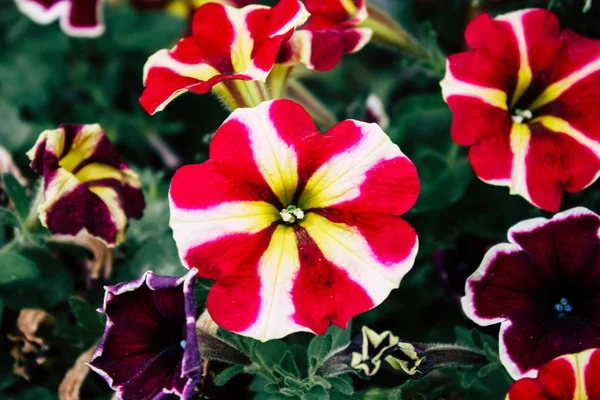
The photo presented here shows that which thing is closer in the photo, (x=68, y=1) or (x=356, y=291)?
(x=356, y=291)

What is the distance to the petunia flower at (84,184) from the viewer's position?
700mm

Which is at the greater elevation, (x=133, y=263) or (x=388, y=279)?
(x=388, y=279)

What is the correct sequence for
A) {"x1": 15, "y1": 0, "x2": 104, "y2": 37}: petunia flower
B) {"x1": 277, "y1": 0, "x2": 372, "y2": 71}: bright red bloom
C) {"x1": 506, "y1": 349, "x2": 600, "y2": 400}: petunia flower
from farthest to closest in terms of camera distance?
{"x1": 15, "y1": 0, "x2": 104, "y2": 37}: petunia flower < {"x1": 277, "y1": 0, "x2": 372, "y2": 71}: bright red bloom < {"x1": 506, "y1": 349, "x2": 600, "y2": 400}: petunia flower

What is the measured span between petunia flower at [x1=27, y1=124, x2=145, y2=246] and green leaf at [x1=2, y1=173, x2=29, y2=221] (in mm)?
80

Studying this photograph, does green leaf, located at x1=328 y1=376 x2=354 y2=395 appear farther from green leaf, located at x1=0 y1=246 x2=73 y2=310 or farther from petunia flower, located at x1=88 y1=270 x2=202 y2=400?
green leaf, located at x1=0 y1=246 x2=73 y2=310

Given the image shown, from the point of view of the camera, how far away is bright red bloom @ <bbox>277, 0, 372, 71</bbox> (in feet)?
2.36

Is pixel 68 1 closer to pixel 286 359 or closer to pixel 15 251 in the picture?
pixel 15 251

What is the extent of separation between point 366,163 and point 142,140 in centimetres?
67

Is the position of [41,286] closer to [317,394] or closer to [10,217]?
[10,217]

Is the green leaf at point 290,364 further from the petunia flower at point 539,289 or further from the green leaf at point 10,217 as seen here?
the green leaf at point 10,217

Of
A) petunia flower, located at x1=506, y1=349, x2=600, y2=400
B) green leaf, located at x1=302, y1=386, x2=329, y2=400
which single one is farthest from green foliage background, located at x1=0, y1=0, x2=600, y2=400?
petunia flower, located at x1=506, y1=349, x2=600, y2=400

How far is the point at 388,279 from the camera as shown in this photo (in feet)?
2.02

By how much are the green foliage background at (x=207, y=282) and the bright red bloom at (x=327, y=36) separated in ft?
0.47

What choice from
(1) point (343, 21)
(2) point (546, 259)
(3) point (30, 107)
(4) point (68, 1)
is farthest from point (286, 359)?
(3) point (30, 107)
